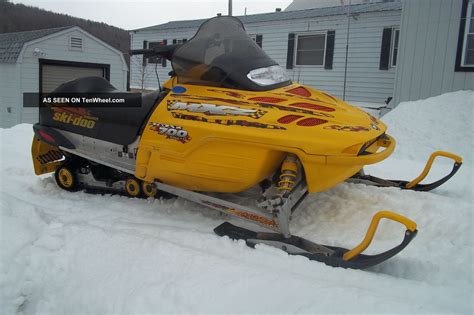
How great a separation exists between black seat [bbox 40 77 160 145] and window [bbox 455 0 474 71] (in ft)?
22.9

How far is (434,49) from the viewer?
26.7 ft

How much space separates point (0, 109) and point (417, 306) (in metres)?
16.9

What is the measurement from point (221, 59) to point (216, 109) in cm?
47

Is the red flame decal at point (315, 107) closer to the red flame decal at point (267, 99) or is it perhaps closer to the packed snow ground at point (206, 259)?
the red flame decal at point (267, 99)

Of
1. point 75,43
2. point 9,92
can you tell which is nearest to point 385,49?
point 75,43

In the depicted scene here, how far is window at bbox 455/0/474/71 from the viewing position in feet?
24.9

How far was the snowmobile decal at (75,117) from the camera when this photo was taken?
11.7ft

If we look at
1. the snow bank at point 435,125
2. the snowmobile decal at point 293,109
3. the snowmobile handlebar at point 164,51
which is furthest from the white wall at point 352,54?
the snowmobile decal at point 293,109

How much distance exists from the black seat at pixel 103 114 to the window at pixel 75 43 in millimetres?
12943

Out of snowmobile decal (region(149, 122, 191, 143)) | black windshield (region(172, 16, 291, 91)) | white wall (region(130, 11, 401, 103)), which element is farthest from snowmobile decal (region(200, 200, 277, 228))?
white wall (region(130, 11, 401, 103))

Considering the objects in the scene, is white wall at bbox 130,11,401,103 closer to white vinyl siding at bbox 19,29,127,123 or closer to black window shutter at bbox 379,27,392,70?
black window shutter at bbox 379,27,392,70

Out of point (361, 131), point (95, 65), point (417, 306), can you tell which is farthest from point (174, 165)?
point (95, 65)

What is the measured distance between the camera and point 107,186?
12.2 ft

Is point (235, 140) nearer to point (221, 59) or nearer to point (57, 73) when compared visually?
point (221, 59)
